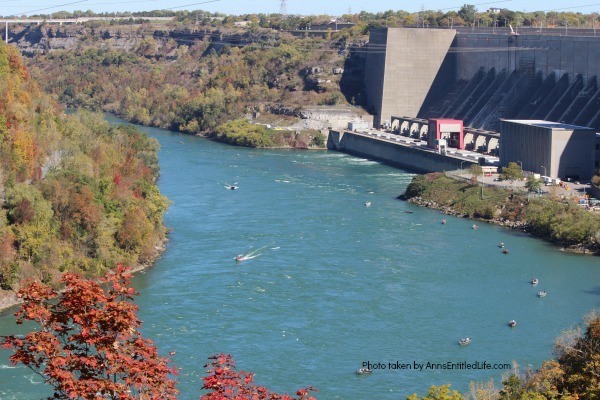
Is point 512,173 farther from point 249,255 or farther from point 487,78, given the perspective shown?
point 487,78

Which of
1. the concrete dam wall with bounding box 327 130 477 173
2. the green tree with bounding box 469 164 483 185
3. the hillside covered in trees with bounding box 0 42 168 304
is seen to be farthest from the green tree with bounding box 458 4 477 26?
the hillside covered in trees with bounding box 0 42 168 304

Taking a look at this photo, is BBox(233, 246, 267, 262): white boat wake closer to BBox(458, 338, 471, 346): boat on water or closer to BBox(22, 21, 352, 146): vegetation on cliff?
BBox(458, 338, 471, 346): boat on water

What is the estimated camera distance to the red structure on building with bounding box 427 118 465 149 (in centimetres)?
4112

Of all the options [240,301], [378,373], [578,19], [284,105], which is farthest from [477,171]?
[578,19]

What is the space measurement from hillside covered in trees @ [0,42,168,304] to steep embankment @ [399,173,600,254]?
8234 mm

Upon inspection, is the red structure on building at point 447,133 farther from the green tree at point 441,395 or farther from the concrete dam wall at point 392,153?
the green tree at point 441,395

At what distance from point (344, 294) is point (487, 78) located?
92.8 feet

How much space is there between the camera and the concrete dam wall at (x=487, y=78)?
40.0 m

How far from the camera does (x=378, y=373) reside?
16312 mm

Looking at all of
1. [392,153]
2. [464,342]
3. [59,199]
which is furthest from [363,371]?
[392,153]

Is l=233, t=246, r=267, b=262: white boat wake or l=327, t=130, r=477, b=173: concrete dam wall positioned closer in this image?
l=233, t=246, r=267, b=262: white boat wake

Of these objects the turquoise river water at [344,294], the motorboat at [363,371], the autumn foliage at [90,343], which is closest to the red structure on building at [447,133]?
the turquoise river water at [344,294]

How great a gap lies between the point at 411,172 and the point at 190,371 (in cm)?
2488

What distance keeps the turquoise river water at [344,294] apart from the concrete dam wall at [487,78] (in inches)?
427
